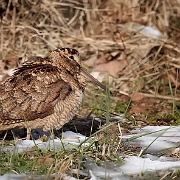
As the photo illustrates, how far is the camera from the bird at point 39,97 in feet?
14.6

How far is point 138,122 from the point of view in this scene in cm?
556

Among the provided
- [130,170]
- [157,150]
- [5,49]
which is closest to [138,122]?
[157,150]

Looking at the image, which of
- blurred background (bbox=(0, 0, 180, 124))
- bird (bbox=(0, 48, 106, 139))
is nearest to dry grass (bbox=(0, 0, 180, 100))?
blurred background (bbox=(0, 0, 180, 124))

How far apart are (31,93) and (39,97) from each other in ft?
0.25

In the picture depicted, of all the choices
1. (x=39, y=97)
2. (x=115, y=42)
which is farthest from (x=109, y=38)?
(x=39, y=97)

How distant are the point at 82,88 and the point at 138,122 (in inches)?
36.7

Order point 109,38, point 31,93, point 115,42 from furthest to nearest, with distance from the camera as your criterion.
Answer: point 109,38, point 115,42, point 31,93

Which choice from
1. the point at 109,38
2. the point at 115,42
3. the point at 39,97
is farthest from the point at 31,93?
the point at 109,38

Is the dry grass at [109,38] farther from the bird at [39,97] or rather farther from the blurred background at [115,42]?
the bird at [39,97]

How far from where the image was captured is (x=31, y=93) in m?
4.53

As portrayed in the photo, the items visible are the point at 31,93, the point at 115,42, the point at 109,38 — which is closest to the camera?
the point at 31,93

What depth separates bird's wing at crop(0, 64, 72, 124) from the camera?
4441 millimetres

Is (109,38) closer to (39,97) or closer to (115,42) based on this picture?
(115,42)

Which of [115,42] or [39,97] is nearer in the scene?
[39,97]
